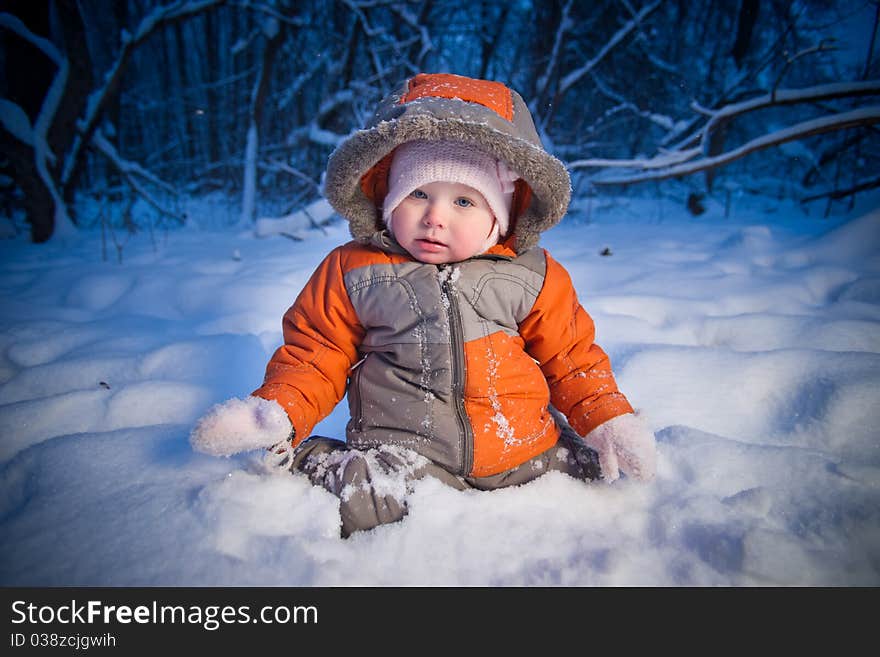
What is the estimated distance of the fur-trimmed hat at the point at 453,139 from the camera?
1024 mm

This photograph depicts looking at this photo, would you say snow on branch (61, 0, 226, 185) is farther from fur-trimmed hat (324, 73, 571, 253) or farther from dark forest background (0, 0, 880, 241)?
fur-trimmed hat (324, 73, 571, 253)

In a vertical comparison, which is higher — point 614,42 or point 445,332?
point 614,42

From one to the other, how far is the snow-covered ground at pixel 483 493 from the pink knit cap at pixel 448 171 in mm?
721

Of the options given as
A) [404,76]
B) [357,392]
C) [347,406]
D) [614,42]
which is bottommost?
[347,406]

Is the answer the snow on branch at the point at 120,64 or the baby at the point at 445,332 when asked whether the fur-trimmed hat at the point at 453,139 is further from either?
the snow on branch at the point at 120,64

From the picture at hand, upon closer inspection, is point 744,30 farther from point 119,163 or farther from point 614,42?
point 119,163

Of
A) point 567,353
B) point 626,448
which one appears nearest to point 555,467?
point 626,448

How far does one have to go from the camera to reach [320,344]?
1.18 metres

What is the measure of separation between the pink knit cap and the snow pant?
64cm

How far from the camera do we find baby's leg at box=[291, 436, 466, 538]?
93 centimetres

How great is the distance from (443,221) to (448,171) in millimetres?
122

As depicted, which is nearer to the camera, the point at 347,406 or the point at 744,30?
the point at 347,406

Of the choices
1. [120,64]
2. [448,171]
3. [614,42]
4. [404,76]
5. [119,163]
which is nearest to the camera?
[448,171]
